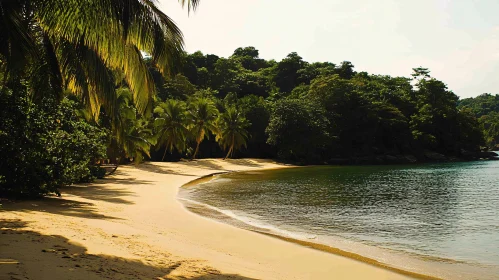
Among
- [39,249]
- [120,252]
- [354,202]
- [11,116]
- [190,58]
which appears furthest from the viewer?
[190,58]

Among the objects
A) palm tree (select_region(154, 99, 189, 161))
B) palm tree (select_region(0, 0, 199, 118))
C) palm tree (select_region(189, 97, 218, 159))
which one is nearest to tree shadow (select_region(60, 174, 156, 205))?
palm tree (select_region(0, 0, 199, 118))

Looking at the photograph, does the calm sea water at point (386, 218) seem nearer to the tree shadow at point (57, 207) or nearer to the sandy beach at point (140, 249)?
the sandy beach at point (140, 249)

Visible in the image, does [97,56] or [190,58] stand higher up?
[190,58]

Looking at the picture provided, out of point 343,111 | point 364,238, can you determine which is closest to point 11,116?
point 364,238

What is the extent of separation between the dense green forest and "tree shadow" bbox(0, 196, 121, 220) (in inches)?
20.9

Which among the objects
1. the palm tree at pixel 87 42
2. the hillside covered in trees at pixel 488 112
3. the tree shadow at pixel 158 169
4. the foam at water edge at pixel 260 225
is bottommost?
the foam at water edge at pixel 260 225

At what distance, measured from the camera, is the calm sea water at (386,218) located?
1035 centimetres

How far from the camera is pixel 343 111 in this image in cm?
5994

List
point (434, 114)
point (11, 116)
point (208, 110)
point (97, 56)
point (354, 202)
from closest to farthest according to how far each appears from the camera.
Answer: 1. point (97, 56)
2. point (11, 116)
3. point (354, 202)
4. point (208, 110)
5. point (434, 114)

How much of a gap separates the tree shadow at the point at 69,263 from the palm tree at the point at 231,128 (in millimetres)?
42422

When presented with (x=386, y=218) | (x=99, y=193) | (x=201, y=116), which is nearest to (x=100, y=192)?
(x=99, y=193)

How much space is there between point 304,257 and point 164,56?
5.43m

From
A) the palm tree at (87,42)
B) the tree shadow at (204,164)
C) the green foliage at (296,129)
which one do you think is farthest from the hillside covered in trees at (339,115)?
the palm tree at (87,42)

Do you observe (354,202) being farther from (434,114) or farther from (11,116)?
(434,114)
